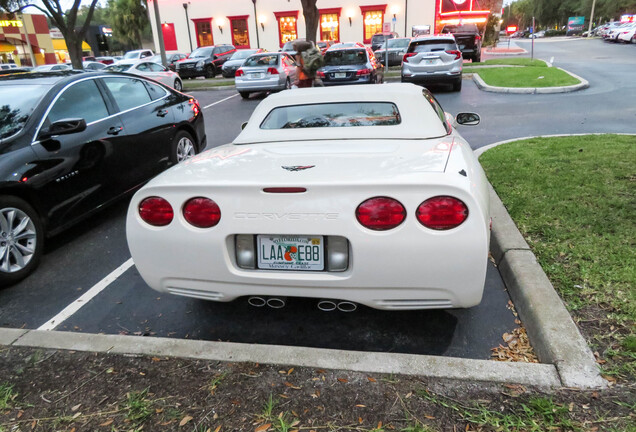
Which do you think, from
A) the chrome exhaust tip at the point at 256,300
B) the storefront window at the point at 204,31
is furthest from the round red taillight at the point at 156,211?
the storefront window at the point at 204,31

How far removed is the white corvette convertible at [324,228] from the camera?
2.36 metres

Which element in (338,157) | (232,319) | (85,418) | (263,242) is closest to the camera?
(85,418)

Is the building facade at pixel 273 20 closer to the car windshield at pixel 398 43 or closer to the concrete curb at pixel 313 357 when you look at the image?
the car windshield at pixel 398 43

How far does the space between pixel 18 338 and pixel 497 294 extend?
3.17 m

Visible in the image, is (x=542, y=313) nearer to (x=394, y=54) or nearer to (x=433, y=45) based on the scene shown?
(x=433, y=45)

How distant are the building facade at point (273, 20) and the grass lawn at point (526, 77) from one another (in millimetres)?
19363

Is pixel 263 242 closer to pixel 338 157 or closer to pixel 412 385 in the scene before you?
pixel 338 157

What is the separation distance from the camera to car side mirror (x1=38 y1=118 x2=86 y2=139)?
412 cm

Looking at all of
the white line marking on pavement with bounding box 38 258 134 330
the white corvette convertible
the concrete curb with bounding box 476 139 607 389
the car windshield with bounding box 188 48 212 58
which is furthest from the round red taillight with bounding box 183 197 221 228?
the car windshield with bounding box 188 48 212 58

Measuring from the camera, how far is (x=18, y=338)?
2869 mm

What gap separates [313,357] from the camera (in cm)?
251

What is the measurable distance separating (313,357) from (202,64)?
2510 cm

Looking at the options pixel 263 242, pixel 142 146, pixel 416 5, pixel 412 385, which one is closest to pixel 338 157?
pixel 263 242

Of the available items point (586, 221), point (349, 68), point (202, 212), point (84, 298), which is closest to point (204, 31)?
point (349, 68)
